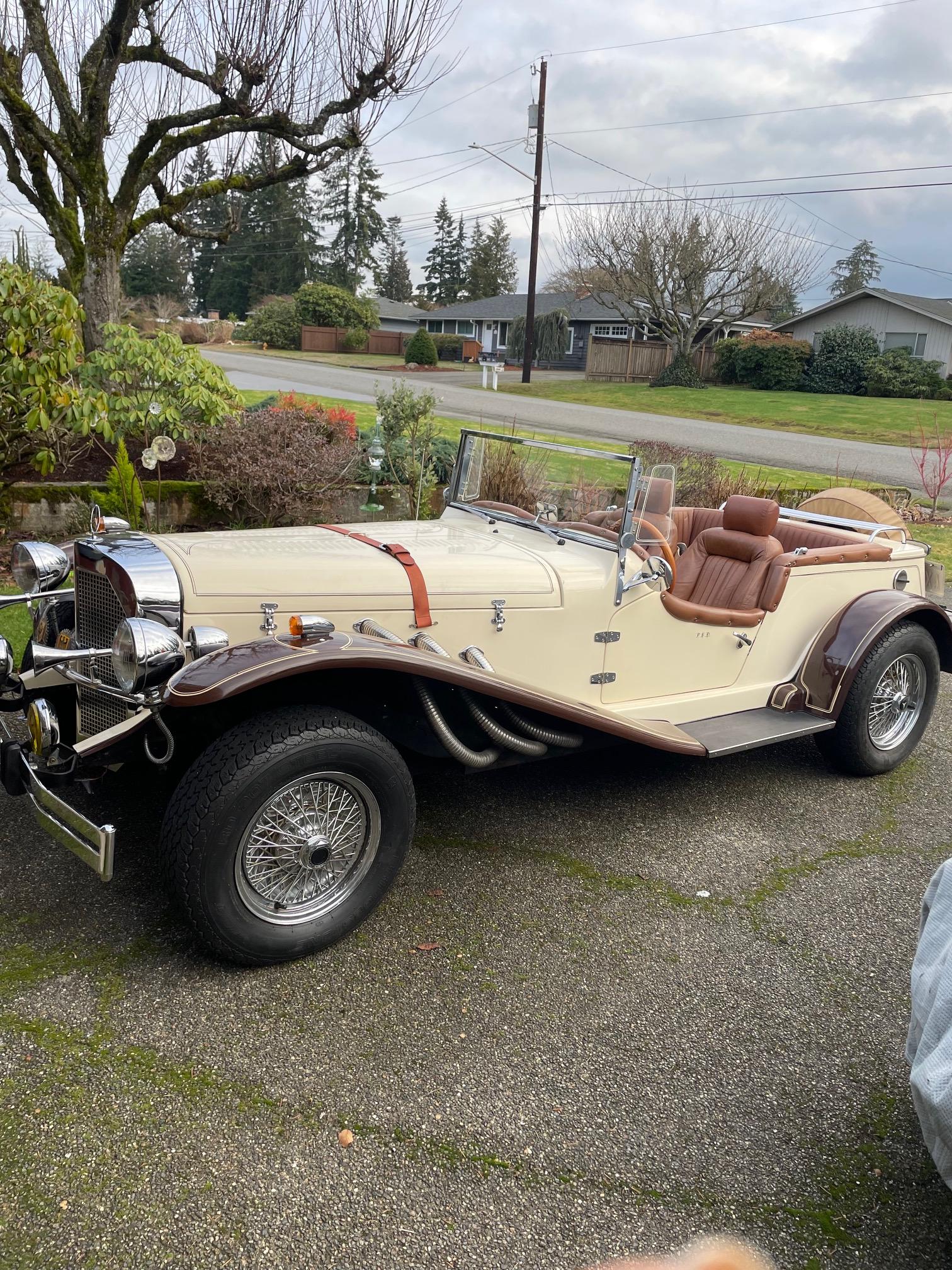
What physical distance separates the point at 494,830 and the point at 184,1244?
7.06 feet

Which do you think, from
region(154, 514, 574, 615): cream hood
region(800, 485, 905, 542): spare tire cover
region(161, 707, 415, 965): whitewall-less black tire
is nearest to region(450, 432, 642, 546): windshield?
region(154, 514, 574, 615): cream hood

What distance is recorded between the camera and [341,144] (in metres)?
10.4

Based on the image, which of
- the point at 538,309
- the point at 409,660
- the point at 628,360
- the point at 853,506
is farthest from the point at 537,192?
the point at 409,660

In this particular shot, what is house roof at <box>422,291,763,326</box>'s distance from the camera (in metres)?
48.8

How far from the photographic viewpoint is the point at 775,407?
29.5m

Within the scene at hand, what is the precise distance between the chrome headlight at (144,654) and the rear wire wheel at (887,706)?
331 cm

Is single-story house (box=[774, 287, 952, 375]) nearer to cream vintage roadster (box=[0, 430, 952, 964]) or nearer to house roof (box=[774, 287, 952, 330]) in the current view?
house roof (box=[774, 287, 952, 330])

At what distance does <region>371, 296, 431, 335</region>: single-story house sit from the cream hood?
60.2m

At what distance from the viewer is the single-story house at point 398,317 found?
202 feet

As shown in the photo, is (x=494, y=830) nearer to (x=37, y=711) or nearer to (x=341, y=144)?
(x=37, y=711)

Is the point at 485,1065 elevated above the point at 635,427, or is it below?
below

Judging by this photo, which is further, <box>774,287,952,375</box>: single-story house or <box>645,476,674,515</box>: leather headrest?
<box>774,287,952,375</box>: single-story house

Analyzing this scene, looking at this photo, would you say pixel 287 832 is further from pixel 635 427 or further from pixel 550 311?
pixel 550 311

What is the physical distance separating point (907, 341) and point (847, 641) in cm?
4018
